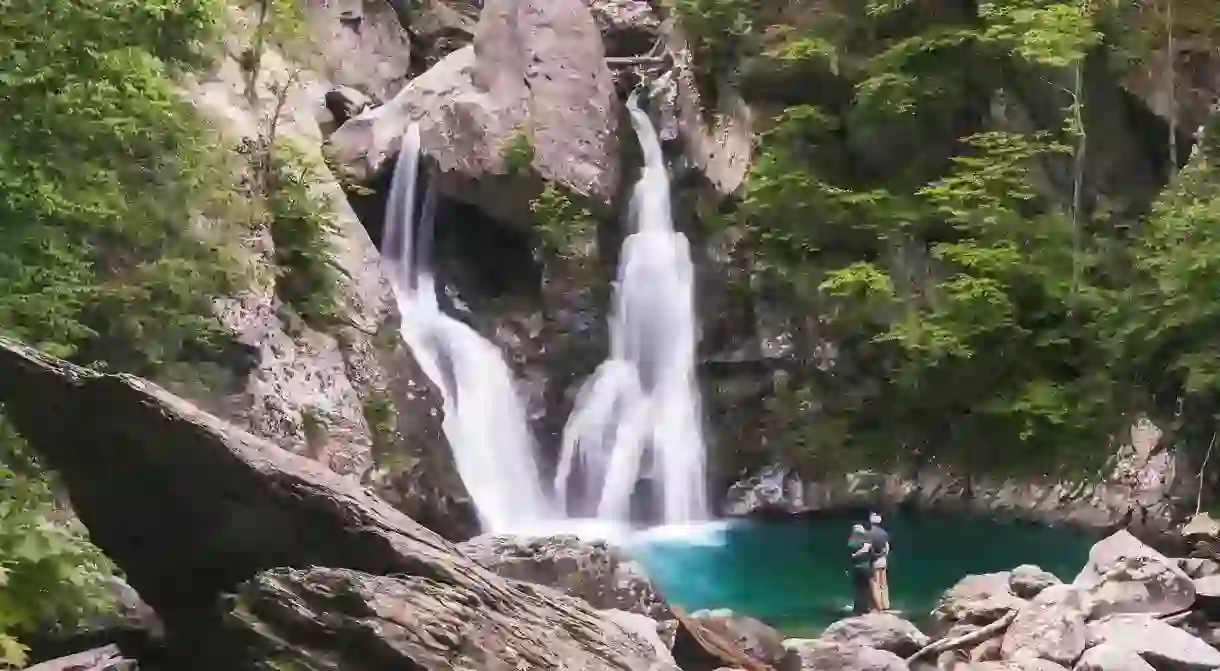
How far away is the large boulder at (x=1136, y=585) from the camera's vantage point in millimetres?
9906

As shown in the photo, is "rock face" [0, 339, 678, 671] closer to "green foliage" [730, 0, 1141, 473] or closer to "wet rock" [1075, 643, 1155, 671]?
"wet rock" [1075, 643, 1155, 671]

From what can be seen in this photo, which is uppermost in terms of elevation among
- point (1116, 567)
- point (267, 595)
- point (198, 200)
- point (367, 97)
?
point (367, 97)

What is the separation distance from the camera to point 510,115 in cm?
1841

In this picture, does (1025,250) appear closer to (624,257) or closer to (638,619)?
(624,257)

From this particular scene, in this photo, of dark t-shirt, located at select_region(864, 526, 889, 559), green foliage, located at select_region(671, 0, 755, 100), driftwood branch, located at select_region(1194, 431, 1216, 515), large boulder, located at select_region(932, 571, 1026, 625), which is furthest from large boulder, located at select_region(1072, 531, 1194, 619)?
green foliage, located at select_region(671, 0, 755, 100)

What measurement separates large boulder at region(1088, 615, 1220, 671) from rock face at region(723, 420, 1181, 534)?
6892 mm

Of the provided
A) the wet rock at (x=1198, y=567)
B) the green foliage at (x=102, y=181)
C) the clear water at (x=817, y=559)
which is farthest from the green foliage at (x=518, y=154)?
the wet rock at (x=1198, y=567)

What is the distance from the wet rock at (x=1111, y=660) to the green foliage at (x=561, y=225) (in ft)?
37.4

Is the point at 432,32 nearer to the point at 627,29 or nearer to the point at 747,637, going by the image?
the point at 627,29

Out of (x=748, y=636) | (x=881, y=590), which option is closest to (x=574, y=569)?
(x=748, y=636)

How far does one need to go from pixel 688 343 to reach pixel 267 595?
48.8 ft

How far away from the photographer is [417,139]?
1823 centimetres

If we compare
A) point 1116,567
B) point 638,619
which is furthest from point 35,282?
point 1116,567

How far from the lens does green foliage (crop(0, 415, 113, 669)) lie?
4.78 meters
